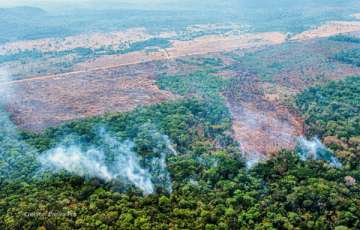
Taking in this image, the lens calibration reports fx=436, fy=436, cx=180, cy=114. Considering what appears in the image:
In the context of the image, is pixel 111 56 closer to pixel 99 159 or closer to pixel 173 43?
pixel 173 43

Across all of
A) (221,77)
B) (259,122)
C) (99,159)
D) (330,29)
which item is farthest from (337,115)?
(330,29)

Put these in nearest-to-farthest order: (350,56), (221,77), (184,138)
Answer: (184,138)
(221,77)
(350,56)

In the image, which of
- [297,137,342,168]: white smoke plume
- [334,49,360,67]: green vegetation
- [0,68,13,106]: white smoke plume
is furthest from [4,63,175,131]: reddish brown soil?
[334,49,360,67]: green vegetation

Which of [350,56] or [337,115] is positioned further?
[350,56]

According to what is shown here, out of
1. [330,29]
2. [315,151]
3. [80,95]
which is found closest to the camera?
[315,151]

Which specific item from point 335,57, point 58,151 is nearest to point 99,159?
point 58,151

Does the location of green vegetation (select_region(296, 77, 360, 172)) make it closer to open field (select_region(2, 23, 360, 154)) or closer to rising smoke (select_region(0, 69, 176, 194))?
open field (select_region(2, 23, 360, 154))

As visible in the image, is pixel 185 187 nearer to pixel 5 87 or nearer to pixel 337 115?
pixel 337 115

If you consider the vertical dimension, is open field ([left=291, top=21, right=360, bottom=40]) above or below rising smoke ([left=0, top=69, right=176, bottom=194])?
above
